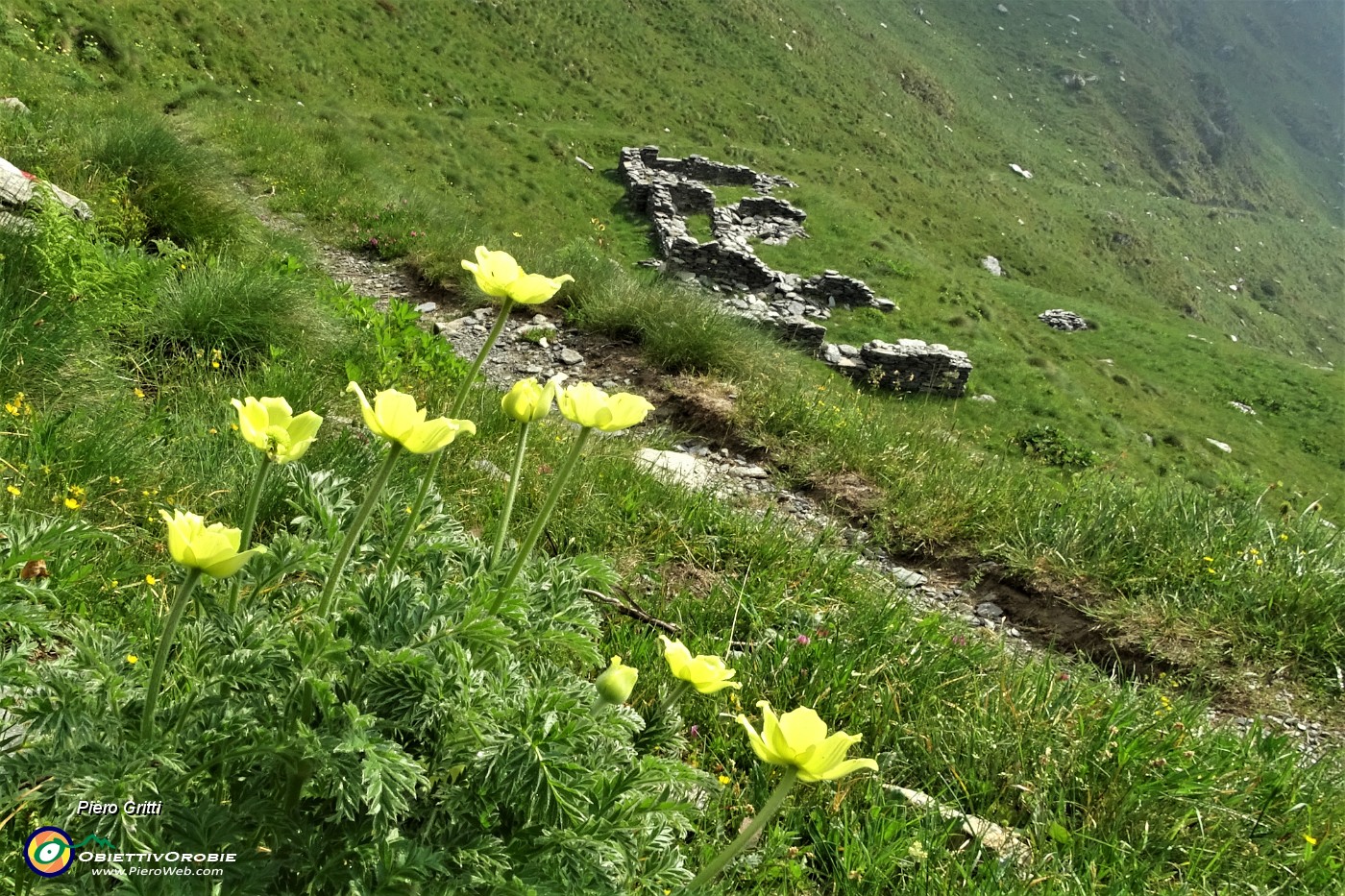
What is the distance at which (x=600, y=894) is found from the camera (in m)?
1.30

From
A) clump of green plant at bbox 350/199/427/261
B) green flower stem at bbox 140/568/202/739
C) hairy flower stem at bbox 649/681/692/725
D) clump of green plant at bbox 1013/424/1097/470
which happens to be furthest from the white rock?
clump of green plant at bbox 1013/424/1097/470

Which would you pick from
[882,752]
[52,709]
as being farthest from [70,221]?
[882,752]

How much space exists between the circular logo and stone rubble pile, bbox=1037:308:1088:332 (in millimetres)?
32237

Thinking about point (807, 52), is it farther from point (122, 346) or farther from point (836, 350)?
point (122, 346)

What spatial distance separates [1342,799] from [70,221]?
6.48 meters

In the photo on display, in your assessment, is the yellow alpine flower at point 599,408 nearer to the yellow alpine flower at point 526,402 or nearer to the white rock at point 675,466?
the yellow alpine flower at point 526,402

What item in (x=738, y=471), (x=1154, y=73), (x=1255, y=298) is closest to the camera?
(x=738, y=471)

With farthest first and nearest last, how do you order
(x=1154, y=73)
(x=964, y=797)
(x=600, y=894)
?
(x=1154, y=73), (x=964, y=797), (x=600, y=894)

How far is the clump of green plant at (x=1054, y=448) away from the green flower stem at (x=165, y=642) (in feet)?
49.9

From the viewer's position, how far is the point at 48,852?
112 cm

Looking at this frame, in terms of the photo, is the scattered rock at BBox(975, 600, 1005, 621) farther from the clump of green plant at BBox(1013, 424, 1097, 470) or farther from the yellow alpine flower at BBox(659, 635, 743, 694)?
the clump of green plant at BBox(1013, 424, 1097, 470)

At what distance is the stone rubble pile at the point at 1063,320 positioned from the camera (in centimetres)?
2912

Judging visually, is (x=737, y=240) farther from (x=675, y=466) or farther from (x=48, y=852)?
(x=48, y=852)

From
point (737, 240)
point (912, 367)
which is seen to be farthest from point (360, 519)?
point (737, 240)
